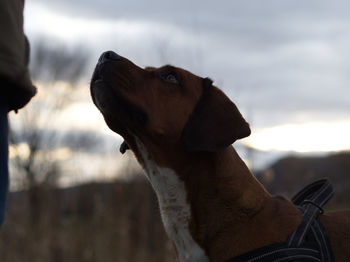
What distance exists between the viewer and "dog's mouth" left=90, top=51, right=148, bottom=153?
3.24 meters

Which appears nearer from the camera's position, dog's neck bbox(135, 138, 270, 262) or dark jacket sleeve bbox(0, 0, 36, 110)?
dark jacket sleeve bbox(0, 0, 36, 110)

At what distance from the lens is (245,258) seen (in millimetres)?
2840

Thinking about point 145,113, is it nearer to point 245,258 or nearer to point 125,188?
point 245,258

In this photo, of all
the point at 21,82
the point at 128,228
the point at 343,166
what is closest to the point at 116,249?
the point at 128,228

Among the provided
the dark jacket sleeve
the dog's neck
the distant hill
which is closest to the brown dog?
the dog's neck

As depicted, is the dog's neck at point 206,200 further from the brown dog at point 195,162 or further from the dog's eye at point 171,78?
the dog's eye at point 171,78

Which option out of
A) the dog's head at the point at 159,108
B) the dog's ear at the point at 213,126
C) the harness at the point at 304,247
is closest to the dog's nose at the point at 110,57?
the dog's head at the point at 159,108

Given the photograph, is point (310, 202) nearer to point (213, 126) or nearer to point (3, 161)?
point (213, 126)

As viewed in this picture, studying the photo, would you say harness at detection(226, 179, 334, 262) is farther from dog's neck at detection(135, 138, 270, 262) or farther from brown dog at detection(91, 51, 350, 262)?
dog's neck at detection(135, 138, 270, 262)

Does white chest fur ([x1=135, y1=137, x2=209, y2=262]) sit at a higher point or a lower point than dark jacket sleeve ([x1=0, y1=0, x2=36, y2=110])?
lower

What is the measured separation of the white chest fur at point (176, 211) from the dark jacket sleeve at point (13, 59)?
1143 millimetres

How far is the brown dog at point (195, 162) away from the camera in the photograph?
2.98 m

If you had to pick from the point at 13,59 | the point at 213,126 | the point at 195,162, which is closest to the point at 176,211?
the point at 195,162

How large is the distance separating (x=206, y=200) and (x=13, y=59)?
141cm
